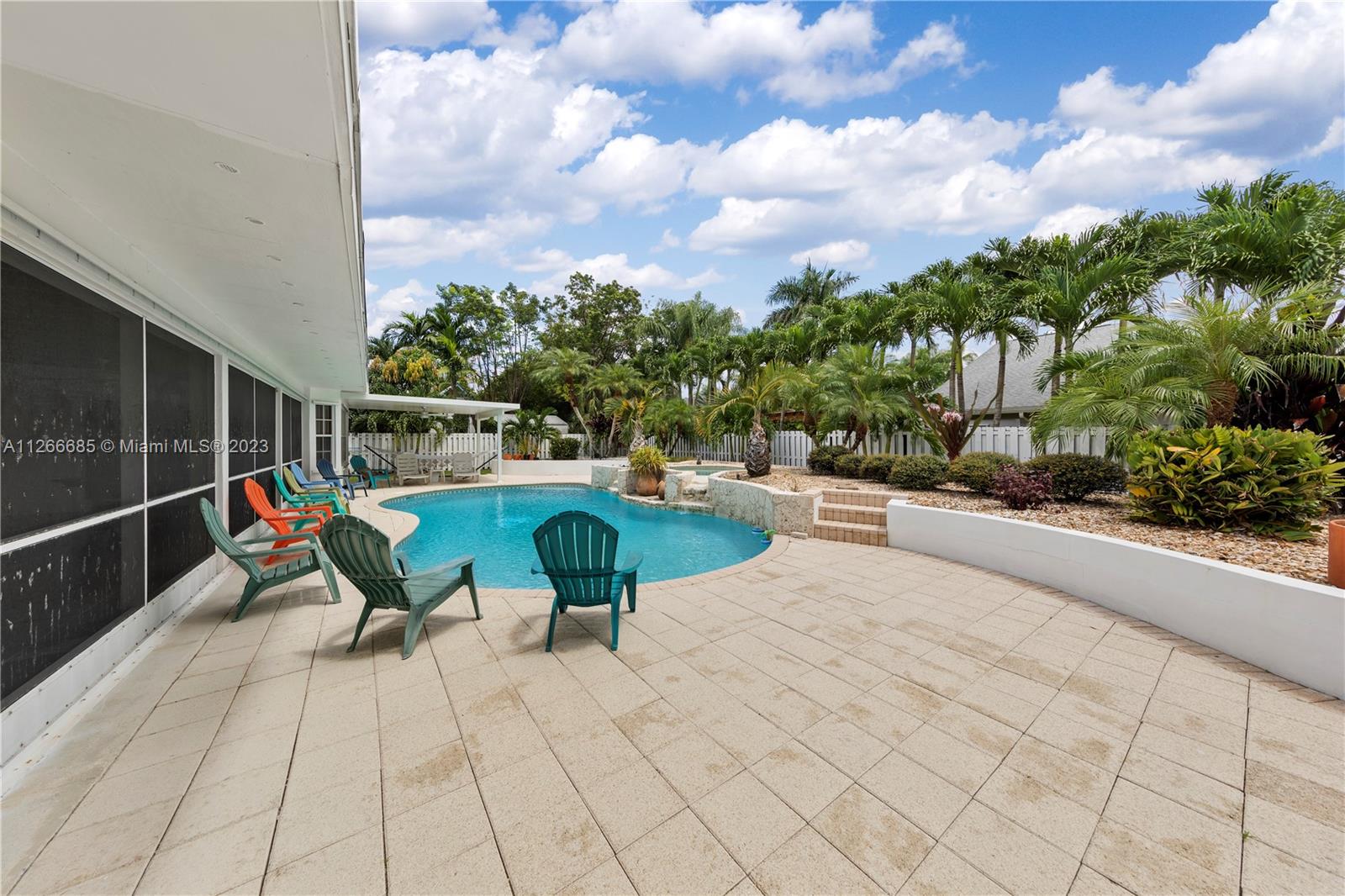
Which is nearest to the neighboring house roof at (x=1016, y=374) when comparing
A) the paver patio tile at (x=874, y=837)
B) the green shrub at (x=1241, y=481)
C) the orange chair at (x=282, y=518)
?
the green shrub at (x=1241, y=481)

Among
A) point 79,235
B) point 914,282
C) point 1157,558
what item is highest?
point 914,282

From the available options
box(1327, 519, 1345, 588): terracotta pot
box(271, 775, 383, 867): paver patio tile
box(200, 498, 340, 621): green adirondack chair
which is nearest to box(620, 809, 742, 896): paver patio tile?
box(271, 775, 383, 867): paver patio tile

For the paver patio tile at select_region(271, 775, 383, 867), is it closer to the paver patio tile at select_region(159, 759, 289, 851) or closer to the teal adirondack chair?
the paver patio tile at select_region(159, 759, 289, 851)

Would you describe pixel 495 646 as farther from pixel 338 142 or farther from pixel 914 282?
pixel 914 282

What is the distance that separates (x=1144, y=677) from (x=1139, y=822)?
1.55 m

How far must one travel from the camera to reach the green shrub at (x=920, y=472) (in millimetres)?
7734

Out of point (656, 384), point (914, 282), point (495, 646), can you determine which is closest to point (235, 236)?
point (495, 646)

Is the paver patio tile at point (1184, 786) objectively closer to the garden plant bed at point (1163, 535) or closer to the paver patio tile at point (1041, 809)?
the paver patio tile at point (1041, 809)

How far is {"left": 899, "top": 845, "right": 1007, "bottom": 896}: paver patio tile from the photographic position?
62.3 inches

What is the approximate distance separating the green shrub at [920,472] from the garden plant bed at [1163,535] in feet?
0.52

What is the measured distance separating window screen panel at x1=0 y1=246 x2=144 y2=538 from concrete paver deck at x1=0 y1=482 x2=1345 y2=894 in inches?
44.8

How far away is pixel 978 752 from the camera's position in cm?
228

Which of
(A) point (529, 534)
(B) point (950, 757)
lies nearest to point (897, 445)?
(A) point (529, 534)

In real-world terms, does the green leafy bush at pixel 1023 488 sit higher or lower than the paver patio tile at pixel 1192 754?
higher
